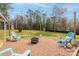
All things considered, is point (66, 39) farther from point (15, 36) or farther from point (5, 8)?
point (5, 8)

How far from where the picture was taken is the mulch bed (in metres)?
2.61

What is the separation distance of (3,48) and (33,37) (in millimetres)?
348

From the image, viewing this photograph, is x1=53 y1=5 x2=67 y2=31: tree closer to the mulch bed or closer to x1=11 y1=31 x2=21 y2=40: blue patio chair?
A: the mulch bed

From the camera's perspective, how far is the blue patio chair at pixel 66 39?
2599 millimetres

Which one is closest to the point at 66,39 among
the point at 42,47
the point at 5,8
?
the point at 42,47

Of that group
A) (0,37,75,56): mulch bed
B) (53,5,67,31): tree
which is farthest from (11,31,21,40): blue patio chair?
(53,5,67,31): tree

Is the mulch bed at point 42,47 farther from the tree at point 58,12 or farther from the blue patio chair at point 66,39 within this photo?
the tree at point 58,12

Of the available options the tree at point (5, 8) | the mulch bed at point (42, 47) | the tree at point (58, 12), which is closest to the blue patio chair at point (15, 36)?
the mulch bed at point (42, 47)

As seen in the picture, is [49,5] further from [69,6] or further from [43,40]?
[43,40]

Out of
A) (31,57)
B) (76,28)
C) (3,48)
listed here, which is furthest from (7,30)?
(76,28)

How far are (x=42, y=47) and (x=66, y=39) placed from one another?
277 millimetres

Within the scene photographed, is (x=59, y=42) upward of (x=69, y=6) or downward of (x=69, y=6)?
downward

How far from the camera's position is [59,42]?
2613mm

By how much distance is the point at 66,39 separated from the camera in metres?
2.61
